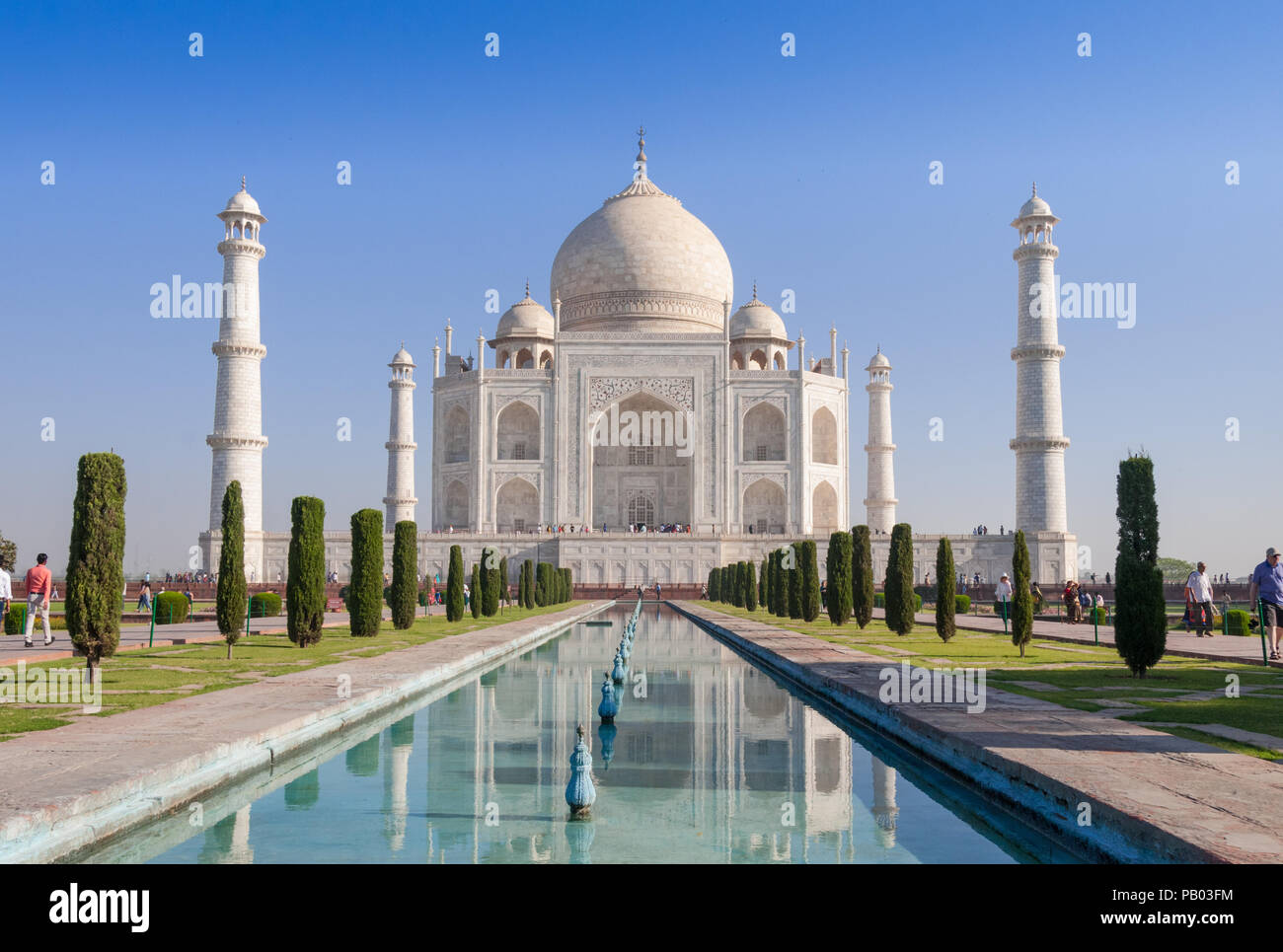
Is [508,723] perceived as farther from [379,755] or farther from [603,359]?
[603,359]

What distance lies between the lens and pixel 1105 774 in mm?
4109

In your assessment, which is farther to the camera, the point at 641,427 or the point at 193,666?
the point at 641,427

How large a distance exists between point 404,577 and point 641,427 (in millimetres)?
21585

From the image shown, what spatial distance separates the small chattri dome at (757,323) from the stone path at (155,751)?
→ 103 feet

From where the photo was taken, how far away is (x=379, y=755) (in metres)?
5.67

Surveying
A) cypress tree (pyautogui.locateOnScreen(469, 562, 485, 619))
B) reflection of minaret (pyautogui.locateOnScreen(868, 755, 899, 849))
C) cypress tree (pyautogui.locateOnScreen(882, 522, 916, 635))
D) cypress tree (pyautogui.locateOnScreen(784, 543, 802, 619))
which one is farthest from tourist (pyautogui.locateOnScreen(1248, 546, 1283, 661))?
cypress tree (pyautogui.locateOnScreen(469, 562, 485, 619))

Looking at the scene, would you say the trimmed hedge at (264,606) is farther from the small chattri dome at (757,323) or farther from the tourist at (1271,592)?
the small chattri dome at (757,323)

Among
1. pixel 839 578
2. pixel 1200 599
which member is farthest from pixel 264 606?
pixel 1200 599

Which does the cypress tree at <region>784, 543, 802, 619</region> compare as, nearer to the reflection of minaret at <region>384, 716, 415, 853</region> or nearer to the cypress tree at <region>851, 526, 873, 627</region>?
the cypress tree at <region>851, 526, 873, 627</region>

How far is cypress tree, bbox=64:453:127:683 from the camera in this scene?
290 inches

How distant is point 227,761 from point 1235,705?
5.31m

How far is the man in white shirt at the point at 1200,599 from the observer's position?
12953 mm

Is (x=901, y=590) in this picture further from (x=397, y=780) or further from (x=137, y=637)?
(x=397, y=780)

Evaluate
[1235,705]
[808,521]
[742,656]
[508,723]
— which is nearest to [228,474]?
[808,521]
